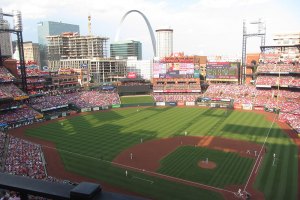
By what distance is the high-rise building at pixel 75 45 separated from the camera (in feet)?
609

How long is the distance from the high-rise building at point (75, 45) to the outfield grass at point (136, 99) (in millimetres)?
99201

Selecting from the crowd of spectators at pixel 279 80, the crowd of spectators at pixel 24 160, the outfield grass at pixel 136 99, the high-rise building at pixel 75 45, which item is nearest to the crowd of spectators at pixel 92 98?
the outfield grass at pixel 136 99

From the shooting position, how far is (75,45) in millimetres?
189250

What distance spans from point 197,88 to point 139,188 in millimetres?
67092

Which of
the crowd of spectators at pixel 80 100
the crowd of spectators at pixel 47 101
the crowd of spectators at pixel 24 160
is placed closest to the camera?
the crowd of spectators at pixel 24 160

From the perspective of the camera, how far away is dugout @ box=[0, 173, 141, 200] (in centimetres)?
392

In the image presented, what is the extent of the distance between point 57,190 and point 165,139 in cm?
4552

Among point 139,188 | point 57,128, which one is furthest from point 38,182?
point 57,128

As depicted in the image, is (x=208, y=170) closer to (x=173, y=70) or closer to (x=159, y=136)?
(x=159, y=136)

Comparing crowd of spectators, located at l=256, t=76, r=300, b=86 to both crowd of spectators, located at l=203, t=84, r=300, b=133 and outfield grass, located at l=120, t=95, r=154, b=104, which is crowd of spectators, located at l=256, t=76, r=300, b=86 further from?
outfield grass, located at l=120, t=95, r=154, b=104

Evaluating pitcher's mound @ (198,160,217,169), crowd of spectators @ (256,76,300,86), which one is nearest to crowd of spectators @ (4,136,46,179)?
pitcher's mound @ (198,160,217,169)

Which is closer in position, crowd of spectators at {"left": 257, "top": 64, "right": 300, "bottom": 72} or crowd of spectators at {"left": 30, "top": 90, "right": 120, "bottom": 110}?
crowd of spectators at {"left": 30, "top": 90, "right": 120, "bottom": 110}

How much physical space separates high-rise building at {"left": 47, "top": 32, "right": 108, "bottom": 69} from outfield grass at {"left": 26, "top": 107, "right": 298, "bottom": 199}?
11751cm

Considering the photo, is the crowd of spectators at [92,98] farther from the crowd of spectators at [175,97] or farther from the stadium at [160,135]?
the crowd of spectators at [175,97]
